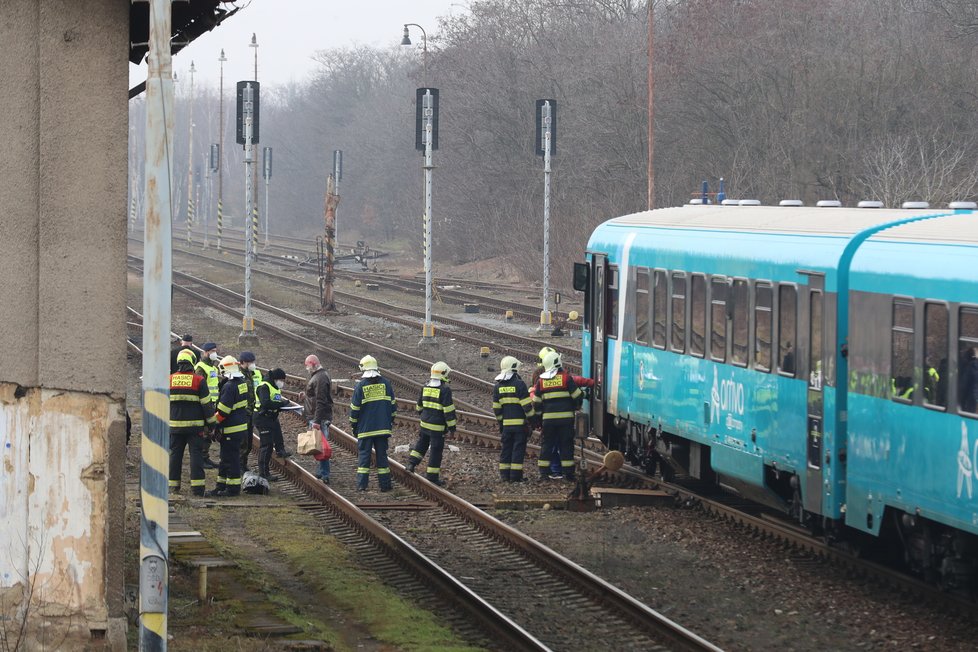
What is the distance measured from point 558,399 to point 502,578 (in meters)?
4.35

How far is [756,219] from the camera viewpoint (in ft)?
47.8

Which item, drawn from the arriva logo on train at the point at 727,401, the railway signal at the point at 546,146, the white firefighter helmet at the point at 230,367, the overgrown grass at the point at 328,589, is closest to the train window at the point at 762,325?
the arriva logo on train at the point at 727,401

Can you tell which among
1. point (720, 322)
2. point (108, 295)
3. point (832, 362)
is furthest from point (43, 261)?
point (720, 322)

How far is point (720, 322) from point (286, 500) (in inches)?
215

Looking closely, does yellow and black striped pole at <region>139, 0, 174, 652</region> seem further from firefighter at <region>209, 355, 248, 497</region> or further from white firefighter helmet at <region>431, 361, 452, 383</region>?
white firefighter helmet at <region>431, 361, 452, 383</region>

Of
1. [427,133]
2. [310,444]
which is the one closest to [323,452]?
[310,444]

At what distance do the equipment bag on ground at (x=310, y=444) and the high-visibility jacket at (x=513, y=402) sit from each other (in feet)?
6.83

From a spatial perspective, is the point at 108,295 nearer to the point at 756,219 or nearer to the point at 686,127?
the point at 756,219

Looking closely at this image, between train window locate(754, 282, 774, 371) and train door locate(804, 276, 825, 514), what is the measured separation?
83 centimetres

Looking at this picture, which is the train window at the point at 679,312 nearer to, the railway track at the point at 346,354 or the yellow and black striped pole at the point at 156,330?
the railway track at the point at 346,354

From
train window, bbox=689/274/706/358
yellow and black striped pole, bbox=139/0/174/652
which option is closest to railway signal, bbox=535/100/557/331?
train window, bbox=689/274/706/358

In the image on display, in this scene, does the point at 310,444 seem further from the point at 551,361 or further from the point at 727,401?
the point at 727,401

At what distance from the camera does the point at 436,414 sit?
16688mm

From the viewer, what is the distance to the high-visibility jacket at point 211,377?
16562 millimetres
